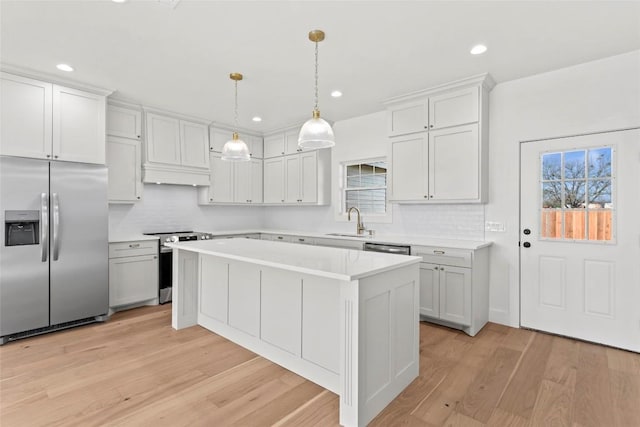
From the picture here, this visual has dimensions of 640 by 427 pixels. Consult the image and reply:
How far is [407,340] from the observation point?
2.23 meters

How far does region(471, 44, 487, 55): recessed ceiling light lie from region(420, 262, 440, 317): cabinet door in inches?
80.4

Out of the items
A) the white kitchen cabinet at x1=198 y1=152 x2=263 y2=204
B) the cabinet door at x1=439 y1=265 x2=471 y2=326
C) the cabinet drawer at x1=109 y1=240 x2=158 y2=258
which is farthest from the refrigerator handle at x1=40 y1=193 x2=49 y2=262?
the cabinet door at x1=439 y1=265 x2=471 y2=326

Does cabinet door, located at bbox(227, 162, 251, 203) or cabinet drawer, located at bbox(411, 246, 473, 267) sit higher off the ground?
cabinet door, located at bbox(227, 162, 251, 203)

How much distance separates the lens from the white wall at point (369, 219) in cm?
378

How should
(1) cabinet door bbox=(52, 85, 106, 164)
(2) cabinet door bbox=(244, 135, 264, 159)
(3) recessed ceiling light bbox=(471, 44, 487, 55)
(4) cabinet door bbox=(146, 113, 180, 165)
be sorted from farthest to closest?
1. (2) cabinet door bbox=(244, 135, 264, 159)
2. (4) cabinet door bbox=(146, 113, 180, 165)
3. (1) cabinet door bbox=(52, 85, 106, 164)
4. (3) recessed ceiling light bbox=(471, 44, 487, 55)

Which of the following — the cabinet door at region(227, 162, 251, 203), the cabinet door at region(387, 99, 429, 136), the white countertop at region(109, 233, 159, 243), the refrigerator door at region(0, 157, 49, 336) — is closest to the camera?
the refrigerator door at region(0, 157, 49, 336)

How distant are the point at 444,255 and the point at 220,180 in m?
3.61

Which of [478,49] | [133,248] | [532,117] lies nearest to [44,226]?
[133,248]

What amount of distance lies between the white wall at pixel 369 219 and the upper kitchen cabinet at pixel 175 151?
1699 mm

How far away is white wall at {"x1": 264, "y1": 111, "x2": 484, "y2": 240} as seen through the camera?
12.4ft

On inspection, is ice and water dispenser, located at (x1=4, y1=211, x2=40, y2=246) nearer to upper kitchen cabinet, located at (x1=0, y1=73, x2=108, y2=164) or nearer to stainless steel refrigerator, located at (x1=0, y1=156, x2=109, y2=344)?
stainless steel refrigerator, located at (x1=0, y1=156, x2=109, y2=344)

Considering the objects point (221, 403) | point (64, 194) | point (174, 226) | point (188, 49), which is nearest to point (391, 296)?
point (221, 403)

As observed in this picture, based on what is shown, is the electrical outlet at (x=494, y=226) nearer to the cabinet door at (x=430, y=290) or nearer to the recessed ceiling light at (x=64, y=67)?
the cabinet door at (x=430, y=290)

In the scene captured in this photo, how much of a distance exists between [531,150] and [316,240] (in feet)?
8.96
